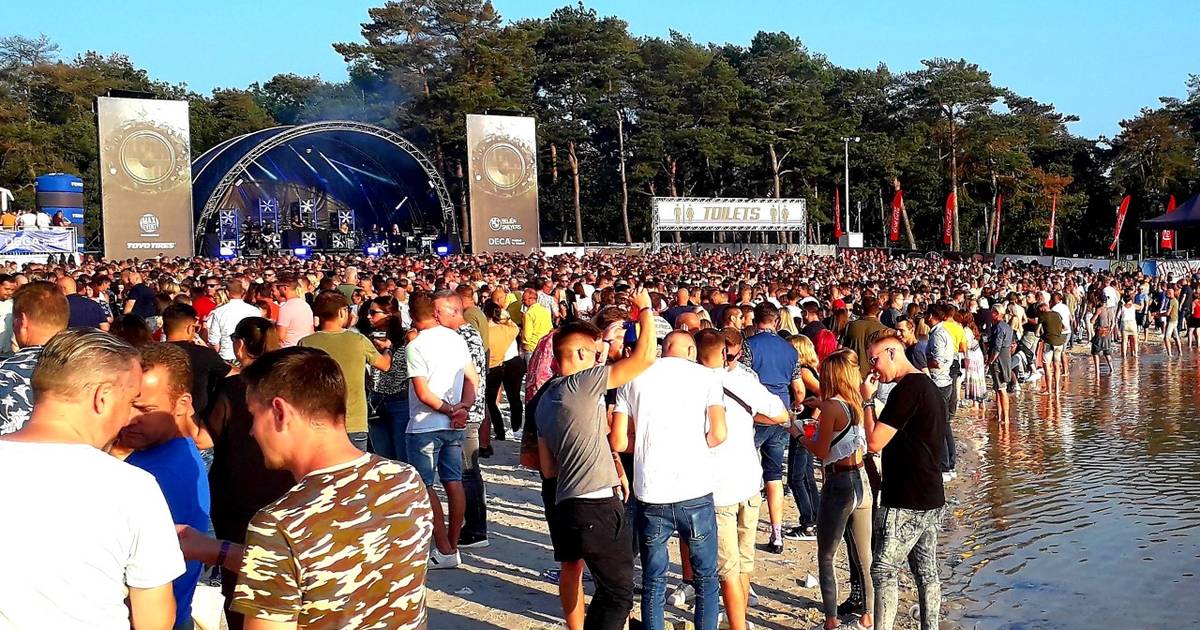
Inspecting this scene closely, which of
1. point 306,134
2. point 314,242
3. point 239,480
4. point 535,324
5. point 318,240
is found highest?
point 306,134

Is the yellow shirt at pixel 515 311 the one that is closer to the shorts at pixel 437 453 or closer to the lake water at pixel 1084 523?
the lake water at pixel 1084 523

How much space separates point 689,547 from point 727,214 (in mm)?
35903

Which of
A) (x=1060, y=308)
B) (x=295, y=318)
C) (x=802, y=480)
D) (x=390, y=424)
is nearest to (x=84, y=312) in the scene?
(x=295, y=318)

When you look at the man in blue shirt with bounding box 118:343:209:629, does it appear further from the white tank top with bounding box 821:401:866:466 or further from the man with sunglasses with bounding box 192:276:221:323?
the man with sunglasses with bounding box 192:276:221:323

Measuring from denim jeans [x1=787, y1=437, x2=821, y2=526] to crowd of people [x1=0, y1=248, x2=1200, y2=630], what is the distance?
2 centimetres

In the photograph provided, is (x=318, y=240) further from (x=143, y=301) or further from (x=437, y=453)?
(x=437, y=453)

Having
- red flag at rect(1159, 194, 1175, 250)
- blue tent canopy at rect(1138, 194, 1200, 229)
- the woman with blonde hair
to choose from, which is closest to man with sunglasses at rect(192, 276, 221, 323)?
the woman with blonde hair

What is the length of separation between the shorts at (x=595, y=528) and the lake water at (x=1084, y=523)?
254 centimetres

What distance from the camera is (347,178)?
1788 inches

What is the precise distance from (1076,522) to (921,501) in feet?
12.5

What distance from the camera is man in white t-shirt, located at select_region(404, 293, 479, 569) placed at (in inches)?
233

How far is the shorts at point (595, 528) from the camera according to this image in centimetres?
425

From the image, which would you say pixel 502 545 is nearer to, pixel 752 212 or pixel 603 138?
pixel 752 212

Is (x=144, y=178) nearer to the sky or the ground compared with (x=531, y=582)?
nearer to the sky
